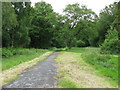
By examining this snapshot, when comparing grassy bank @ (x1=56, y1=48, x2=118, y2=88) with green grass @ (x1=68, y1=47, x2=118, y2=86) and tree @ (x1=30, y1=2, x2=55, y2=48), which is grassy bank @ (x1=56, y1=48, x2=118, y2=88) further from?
tree @ (x1=30, y1=2, x2=55, y2=48)

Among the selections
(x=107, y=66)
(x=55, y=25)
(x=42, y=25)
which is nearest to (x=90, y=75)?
(x=107, y=66)

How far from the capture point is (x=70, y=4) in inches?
1046

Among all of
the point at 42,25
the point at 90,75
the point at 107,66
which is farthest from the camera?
the point at 42,25

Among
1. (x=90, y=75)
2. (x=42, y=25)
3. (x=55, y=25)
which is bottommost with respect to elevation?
(x=90, y=75)

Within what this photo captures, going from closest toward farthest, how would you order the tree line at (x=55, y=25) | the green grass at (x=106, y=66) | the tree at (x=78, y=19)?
the green grass at (x=106, y=66), the tree line at (x=55, y=25), the tree at (x=78, y=19)

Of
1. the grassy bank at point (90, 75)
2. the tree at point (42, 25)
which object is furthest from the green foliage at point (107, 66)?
the tree at point (42, 25)

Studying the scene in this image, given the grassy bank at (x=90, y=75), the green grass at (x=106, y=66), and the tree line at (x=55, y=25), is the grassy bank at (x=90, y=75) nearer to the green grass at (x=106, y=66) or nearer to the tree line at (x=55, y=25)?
the green grass at (x=106, y=66)

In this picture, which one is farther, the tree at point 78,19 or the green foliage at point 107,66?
the tree at point 78,19

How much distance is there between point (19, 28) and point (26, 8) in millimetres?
3140

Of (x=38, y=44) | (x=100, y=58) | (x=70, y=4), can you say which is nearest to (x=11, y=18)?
(x=100, y=58)

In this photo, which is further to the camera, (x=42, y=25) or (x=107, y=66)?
(x=42, y=25)

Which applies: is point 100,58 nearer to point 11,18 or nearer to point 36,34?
point 11,18

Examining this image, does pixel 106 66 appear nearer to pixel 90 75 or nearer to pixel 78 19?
pixel 90 75

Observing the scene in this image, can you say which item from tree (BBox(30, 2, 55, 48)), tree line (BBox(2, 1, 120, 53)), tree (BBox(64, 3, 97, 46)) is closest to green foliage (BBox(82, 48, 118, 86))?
tree line (BBox(2, 1, 120, 53))
